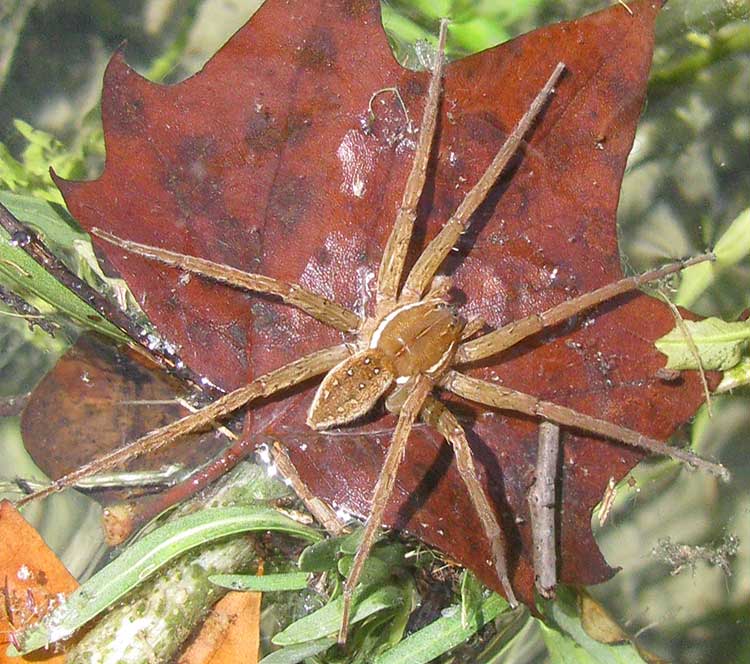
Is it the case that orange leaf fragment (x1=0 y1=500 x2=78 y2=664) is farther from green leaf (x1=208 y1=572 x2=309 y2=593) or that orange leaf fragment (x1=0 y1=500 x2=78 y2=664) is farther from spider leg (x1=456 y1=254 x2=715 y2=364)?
spider leg (x1=456 y1=254 x2=715 y2=364)

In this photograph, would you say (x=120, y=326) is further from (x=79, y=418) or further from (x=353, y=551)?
(x=353, y=551)

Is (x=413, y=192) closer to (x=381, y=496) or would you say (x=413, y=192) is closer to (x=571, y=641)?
(x=381, y=496)

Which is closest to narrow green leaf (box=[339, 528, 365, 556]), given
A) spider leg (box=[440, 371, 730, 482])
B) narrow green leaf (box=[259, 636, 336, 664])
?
narrow green leaf (box=[259, 636, 336, 664])

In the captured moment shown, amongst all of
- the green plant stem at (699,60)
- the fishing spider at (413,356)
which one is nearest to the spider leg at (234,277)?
the fishing spider at (413,356)

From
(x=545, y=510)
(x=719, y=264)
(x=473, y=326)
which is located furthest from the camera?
(x=719, y=264)

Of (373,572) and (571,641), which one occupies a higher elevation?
(373,572)

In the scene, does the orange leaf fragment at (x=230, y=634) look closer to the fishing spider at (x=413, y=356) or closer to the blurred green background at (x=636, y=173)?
the fishing spider at (x=413, y=356)

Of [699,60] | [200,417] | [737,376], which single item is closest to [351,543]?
[200,417]
